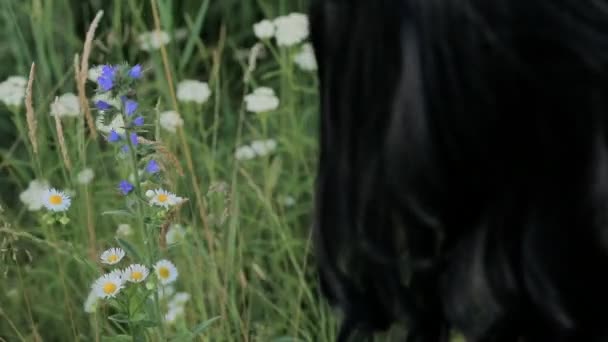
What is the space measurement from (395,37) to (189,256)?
1.00 m

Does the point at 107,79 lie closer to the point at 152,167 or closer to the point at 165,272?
the point at 152,167

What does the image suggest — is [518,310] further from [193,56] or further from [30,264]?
[193,56]

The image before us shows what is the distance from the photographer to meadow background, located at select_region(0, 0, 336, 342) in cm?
177

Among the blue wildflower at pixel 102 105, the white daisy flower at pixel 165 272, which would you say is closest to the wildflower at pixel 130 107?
the blue wildflower at pixel 102 105

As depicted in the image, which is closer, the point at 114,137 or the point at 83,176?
the point at 114,137

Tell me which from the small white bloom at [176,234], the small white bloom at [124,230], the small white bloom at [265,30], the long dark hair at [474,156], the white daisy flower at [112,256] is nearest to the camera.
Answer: the long dark hair at [474,156]

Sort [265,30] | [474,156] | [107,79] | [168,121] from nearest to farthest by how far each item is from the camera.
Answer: [474,156]
[107,79]
[168,121]
[265,30]

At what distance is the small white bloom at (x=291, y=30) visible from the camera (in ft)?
6.68

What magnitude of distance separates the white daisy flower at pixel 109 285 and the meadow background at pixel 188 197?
0.08 metres

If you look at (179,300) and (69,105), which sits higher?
(69,105)

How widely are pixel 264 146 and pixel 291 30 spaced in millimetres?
237

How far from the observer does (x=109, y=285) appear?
147cm

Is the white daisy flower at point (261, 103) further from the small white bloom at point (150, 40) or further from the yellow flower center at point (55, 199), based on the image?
the yellow flower center at point (55, 199)

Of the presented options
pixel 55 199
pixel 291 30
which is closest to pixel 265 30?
pixel 291 30
